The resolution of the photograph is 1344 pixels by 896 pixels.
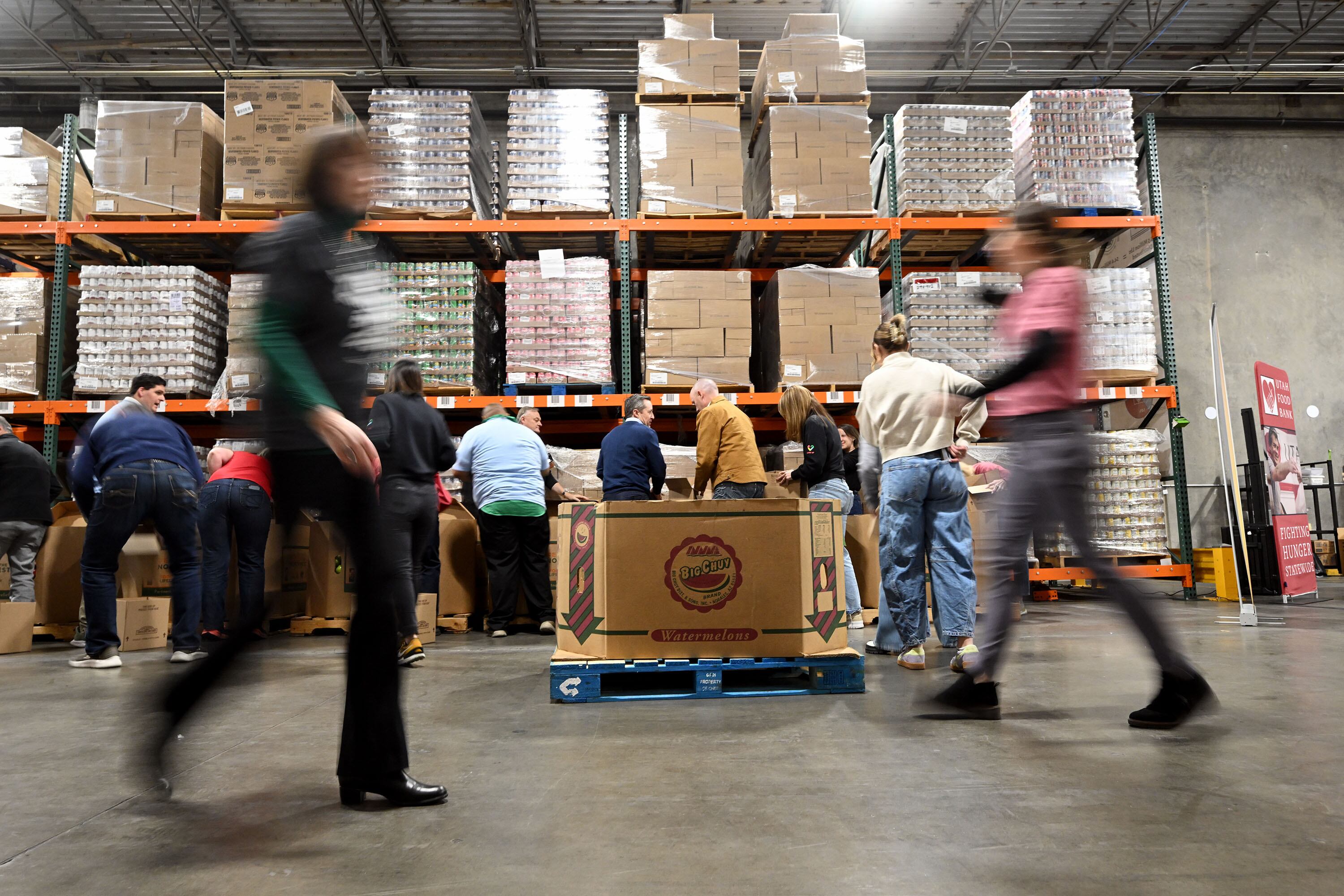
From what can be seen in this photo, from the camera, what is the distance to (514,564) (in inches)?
259

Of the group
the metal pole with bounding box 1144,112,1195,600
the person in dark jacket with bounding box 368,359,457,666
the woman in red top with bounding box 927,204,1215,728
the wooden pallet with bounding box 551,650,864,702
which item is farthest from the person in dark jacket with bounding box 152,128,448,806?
the metal pole with bounding box 1144,112,1195,600

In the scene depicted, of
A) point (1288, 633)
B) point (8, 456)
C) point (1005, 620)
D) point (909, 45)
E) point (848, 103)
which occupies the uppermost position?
point (909, 45)

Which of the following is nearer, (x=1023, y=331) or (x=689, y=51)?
(x=1023, y=331)

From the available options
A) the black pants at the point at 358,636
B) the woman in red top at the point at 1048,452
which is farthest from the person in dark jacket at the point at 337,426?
the woman in red top at the point at 1048,452

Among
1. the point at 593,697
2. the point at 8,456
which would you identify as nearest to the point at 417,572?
the point at 593,697

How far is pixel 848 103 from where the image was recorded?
781 cm

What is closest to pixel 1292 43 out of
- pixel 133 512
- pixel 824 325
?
pixel 824 325

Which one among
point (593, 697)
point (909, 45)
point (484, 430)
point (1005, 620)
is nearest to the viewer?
point (1005, 620)

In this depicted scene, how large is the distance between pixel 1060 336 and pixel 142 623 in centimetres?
643

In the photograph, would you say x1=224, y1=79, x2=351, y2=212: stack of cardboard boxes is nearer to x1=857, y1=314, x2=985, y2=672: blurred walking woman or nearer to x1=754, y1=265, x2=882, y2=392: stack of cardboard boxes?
x1=754, y1=265, x2=882, y2=392: stack of cardboard boxes

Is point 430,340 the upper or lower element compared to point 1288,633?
upper

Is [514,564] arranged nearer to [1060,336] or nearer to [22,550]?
[22,550]

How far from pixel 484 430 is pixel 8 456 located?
131 inches

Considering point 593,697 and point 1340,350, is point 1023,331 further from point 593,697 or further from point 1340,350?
point 1340,350
